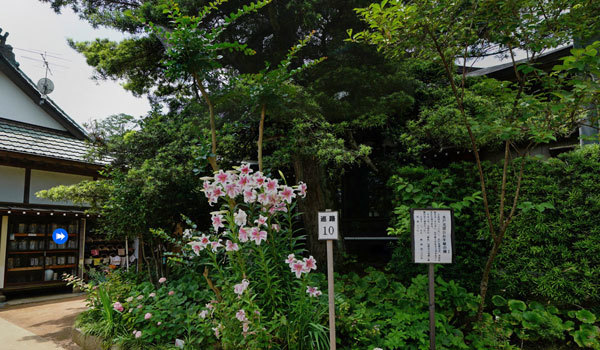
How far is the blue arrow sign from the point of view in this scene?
10.7 metres

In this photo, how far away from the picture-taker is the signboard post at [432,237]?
316 cm

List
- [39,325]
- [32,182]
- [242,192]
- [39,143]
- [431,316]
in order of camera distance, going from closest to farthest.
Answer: [431,316], [242,192], [39,325], [32,182], [39,143]

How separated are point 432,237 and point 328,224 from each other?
99 centimetres

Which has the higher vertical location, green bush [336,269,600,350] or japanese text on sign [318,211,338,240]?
japanese text on sign [318,211,338,240]

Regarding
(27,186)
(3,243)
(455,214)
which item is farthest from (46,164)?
(455,214)

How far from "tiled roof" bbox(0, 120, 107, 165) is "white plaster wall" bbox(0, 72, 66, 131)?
0.92ft

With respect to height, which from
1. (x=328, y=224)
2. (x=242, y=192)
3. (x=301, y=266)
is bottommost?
(x=301, y=266)

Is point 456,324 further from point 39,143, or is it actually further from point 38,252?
point 39,143

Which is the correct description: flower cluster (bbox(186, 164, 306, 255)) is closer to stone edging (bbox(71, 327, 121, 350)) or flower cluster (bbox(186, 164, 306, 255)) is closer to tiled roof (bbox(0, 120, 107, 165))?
stone edging (bbox(71, 327, 121, 350))

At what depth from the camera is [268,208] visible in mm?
3658

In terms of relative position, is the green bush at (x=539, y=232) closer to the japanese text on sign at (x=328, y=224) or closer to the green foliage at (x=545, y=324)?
the green foliage at (x=545, y=324)

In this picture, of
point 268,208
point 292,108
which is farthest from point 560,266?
point 292,108

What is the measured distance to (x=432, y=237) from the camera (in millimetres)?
3197

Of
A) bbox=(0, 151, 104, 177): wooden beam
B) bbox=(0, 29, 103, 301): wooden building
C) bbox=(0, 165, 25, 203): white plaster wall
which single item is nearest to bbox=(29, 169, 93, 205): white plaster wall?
bbox=(0, 29, 103, 301): wooden building
